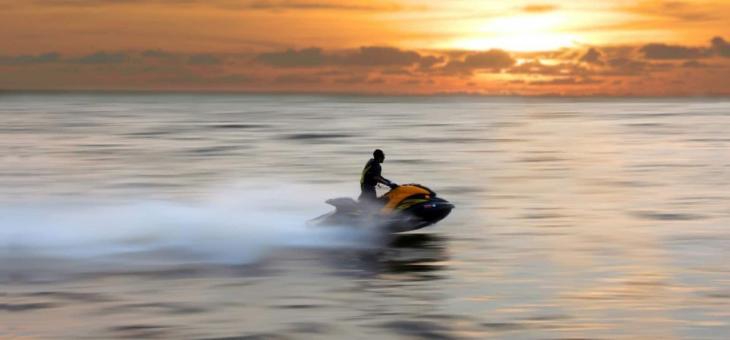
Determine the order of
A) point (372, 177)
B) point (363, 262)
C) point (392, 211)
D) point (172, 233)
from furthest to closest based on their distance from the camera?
point (172, 233) → point (392, 211) → point (372, 177) → point (363, 262)

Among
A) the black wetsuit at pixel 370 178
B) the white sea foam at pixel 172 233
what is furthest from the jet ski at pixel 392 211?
the white sea foam at pixel 172 233

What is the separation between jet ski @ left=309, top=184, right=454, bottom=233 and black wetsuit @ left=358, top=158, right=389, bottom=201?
7.8 inches

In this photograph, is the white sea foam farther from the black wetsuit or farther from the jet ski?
the black wetsuit

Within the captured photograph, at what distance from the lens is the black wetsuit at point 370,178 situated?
25.9 meters

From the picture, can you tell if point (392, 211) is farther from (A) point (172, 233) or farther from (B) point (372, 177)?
(A) point (172, 233)

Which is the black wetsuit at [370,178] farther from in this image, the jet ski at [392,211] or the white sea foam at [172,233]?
the white sea foam at [172,233]

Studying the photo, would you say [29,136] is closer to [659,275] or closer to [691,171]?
[691,171]

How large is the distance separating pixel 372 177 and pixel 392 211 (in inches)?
46.3

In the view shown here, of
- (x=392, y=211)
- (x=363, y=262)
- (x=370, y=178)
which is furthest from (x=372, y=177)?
(x=363, y=262)

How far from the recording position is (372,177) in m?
26.1

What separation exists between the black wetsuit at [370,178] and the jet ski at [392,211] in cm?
20

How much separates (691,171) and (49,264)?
39955 mm

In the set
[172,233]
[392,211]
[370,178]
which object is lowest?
[392,211]

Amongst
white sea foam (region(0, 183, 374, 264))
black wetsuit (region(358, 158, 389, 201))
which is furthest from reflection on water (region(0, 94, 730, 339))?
black wetsuit (region(358, 158, 389, 201))
